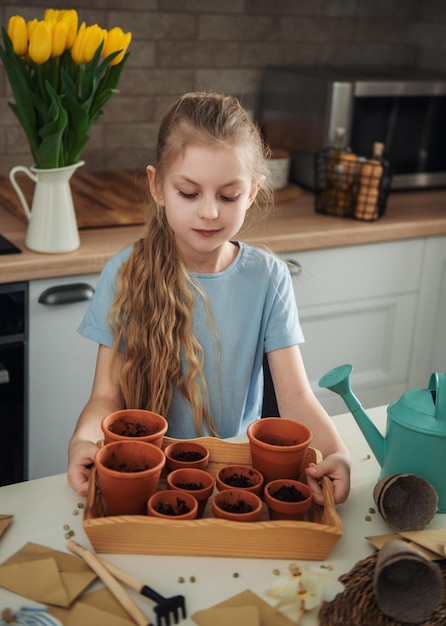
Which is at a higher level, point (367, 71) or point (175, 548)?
point (367, 71)

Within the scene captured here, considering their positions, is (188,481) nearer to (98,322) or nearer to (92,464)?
(92,464)

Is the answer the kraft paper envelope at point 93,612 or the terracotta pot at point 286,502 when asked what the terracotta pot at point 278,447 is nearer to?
the terracotta pot at point 286,502

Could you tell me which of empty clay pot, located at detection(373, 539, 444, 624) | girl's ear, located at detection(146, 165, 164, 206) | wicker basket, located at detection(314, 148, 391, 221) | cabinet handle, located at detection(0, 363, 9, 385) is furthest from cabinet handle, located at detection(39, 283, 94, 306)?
empty clay pot, located at detection(373, 539, 444, 624)

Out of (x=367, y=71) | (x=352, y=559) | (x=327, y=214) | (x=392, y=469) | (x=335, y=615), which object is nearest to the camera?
(x=335, y=615)

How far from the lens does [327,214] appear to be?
2.44 m

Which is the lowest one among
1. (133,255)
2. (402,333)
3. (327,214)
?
(402,333)

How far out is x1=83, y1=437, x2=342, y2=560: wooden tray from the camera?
1.00 m

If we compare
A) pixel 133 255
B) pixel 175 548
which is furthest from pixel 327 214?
pixel 175 548

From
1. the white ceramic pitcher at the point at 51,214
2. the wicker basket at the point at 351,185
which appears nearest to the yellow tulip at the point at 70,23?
the white ceramic pitcher at the point at 51,214

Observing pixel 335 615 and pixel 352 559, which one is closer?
pixel 335 615

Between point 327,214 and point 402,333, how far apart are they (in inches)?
17.8

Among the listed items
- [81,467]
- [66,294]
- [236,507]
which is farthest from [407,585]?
[66,294]

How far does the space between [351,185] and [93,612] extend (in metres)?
1.71

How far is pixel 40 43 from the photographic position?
177cm
